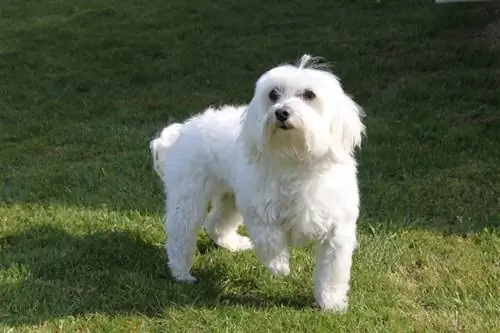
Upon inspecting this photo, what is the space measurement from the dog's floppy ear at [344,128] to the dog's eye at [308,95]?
14 centimetres

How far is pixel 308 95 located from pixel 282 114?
0.71 feet

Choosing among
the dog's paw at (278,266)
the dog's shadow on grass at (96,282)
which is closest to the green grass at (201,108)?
the dog's shadow on grass at (96,282)

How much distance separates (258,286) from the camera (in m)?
4.70

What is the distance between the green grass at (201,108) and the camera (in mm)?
4414

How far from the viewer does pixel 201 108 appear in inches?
378

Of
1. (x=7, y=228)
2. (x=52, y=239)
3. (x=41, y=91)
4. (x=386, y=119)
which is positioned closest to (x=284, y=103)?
(x=52, y=239)

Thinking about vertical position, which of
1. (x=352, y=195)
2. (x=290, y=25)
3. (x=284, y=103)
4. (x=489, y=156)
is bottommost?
(x=290, y=25)

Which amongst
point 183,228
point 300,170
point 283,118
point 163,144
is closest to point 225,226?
point 183,228

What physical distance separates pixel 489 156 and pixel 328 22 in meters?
7.88

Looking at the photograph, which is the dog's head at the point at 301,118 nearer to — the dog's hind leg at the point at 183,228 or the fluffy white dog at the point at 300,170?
the fluffy white dog at the point at 300,170

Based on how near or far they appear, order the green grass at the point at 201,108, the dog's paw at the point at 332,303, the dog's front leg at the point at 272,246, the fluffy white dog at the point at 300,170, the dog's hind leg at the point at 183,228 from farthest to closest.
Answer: the dog's hind leg at the point at 183,228, the green grass at the point at 201,108, the dog's paw at the point at 332,303, the dog's front leg at the point at 272,246, the fluffy white dog at the point at 300,170

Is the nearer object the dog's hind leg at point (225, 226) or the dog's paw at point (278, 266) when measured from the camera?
the dog's paw at point (278, 266)

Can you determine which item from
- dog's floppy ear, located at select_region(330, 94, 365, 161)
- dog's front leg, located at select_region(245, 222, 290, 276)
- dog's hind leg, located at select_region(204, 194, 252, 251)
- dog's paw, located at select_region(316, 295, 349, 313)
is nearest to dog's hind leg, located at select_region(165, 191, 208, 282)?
dog's hind leg, located at select_region(204, 194, 252, 251)

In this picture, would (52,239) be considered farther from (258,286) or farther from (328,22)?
(328,22)
